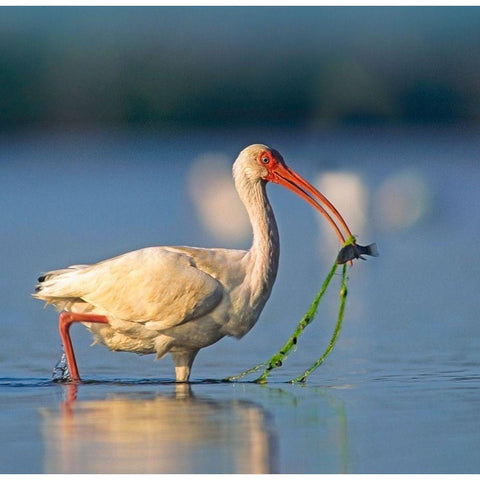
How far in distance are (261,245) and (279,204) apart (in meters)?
10.8

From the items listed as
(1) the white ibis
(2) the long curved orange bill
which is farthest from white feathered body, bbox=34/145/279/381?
(2) the long curved orange bill

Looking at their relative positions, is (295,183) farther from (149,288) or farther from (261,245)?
(149,288)

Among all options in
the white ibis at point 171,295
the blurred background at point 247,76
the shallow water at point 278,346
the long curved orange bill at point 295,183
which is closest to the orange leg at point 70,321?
the white ibis at point 171,295

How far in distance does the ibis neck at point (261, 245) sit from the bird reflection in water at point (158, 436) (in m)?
1.41

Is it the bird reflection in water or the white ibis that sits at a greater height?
the white ibis

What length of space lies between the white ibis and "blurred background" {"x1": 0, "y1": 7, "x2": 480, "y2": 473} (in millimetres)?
305

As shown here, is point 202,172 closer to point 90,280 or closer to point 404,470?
point 90,280

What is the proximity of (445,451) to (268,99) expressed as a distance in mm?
29082

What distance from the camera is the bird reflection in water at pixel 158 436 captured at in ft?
25.9

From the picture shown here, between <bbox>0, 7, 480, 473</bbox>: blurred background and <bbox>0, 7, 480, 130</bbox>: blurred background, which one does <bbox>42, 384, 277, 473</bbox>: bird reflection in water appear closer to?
<bbox>0, 7, 480, 473</bbox>: blurred background

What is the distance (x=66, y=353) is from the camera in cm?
1192

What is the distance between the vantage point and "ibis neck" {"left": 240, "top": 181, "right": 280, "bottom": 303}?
38.4 ft

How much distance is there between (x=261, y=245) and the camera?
11.9 m

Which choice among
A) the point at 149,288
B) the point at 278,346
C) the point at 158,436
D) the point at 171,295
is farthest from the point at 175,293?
the point at 158,436
